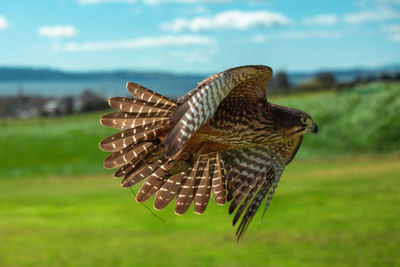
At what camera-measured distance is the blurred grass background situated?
14648 millimetres

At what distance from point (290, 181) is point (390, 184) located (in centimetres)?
396

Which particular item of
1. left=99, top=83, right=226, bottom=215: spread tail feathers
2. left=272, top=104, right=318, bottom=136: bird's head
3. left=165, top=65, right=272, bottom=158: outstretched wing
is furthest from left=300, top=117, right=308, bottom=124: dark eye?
left=99, top=83, right=226, bottom=215: spread tail feathers

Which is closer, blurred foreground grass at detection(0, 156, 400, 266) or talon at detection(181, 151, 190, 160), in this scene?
talon at detection(181, 151, 190, 160)

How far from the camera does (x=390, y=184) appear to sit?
20828 millimetres

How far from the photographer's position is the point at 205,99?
219 cm

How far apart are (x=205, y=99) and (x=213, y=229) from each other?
15.2 metres

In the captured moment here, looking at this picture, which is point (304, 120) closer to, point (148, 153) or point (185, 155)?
point (185, 155)

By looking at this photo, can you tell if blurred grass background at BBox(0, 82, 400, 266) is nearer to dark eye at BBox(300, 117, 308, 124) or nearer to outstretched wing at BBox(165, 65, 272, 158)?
dark eye at BBox(300, 117, 308, 124)

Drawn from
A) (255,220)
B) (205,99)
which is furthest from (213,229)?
(205,99)

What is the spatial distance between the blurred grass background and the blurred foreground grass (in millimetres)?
38

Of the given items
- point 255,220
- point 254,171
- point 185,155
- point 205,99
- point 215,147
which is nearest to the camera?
point 205,99

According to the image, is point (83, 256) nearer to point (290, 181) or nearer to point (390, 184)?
point (290, 181)

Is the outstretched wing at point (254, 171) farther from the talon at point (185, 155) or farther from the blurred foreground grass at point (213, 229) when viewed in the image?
the blurred foreground grass at point (213, 229)

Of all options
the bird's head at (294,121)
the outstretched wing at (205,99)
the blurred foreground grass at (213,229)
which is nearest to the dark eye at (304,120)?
the bird's head at (294,121)
